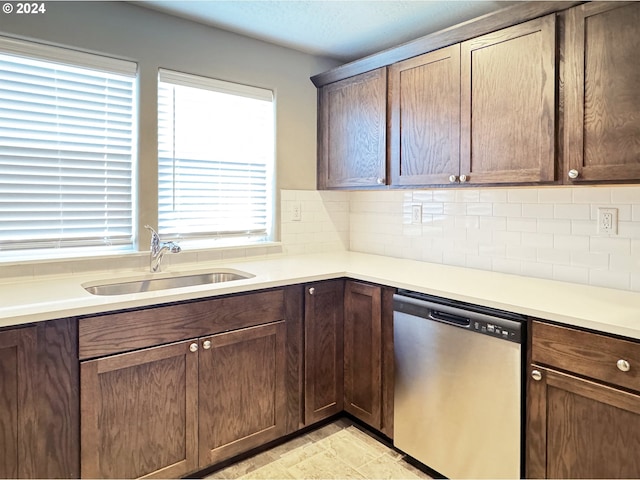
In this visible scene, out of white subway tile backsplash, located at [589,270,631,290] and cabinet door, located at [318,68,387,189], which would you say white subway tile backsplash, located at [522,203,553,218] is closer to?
white subway tile backsplash, located at [589,270,631,290]

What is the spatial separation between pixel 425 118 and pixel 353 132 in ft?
1.83

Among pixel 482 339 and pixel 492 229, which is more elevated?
pixel 492 229

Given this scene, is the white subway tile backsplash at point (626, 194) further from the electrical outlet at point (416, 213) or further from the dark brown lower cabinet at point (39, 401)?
the dark brown lower cabinet at point (39, 401)

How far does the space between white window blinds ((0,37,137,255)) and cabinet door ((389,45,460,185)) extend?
143cm

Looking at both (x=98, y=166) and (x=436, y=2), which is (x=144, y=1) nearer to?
(x=98, y=166)

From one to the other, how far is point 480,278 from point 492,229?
13.6 inches

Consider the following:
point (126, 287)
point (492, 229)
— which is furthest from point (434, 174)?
point (126, 287)

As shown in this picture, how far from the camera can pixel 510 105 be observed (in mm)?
1877

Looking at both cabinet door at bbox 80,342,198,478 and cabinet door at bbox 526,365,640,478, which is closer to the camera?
cabinet door at bbox 526,365,640,478

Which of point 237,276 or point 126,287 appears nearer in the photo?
point 126,287

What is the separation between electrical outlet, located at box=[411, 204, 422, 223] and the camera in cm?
271

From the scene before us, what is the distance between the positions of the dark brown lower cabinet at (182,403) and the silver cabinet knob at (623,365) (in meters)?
1.38

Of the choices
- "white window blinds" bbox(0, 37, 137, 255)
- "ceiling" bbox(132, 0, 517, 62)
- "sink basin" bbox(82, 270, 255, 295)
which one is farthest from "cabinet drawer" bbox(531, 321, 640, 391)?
"white window blinds" bbox(0, 37, 137, 255)

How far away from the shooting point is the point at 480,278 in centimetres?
214
